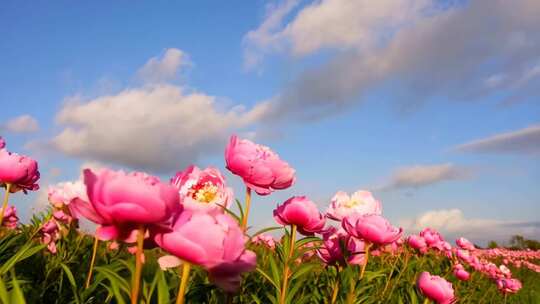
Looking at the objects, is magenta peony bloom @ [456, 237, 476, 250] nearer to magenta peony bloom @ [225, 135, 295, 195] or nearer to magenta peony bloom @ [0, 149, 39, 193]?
magenta peony bloom @ [225, 135, 295, 195]

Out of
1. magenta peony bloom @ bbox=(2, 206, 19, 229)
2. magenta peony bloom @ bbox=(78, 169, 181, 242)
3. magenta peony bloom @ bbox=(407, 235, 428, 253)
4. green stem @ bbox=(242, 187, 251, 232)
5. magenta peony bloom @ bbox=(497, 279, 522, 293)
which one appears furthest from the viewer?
magenta peony bloom @ bbox=(497, 279, 522, 293)

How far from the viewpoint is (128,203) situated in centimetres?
117

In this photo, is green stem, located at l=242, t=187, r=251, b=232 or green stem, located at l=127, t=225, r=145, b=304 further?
green stem, located at l=242, t=187, r=251, b=232

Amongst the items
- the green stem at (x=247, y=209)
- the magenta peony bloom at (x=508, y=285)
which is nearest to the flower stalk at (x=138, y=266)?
the green stem at (x=247, y=209)

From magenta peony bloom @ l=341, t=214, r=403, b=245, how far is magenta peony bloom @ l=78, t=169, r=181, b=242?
5.75 feet

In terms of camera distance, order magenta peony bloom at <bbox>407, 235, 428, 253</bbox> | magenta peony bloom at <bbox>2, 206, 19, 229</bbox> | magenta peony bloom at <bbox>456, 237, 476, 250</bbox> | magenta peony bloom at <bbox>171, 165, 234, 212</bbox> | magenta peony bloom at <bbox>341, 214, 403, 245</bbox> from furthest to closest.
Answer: magenta peony bloom at <bbox>456, 237, 476, 250</bbox> → magenta peony bloom at <bbox>407, 235, 428, 253</bbox> → magenta peony bloom at <bbox>2, 206, 19, 229</bbox> → magenta peony bloom at <bbox>341, 214, 403, 245</bbox> → magenta peony bloom at <bbox>171, 165, 234, 212</bbox>

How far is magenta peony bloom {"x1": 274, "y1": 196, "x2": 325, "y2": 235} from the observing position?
104 inches

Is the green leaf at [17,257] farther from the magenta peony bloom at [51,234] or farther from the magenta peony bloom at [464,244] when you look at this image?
the magenta peony bloom at [464,244]

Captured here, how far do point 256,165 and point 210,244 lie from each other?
1155 millimetres

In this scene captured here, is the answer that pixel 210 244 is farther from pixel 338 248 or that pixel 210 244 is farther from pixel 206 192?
pixel 338 248

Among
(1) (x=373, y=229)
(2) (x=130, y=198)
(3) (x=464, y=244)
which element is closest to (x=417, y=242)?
(3) (x=464, y=244)

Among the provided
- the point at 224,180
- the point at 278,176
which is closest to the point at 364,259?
the point at 278,176

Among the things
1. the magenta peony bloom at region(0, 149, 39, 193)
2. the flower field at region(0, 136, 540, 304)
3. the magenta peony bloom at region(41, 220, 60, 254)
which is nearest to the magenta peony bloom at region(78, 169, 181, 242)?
the flower field at region(0, 136, 540, 304)

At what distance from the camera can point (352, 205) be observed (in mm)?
3104
